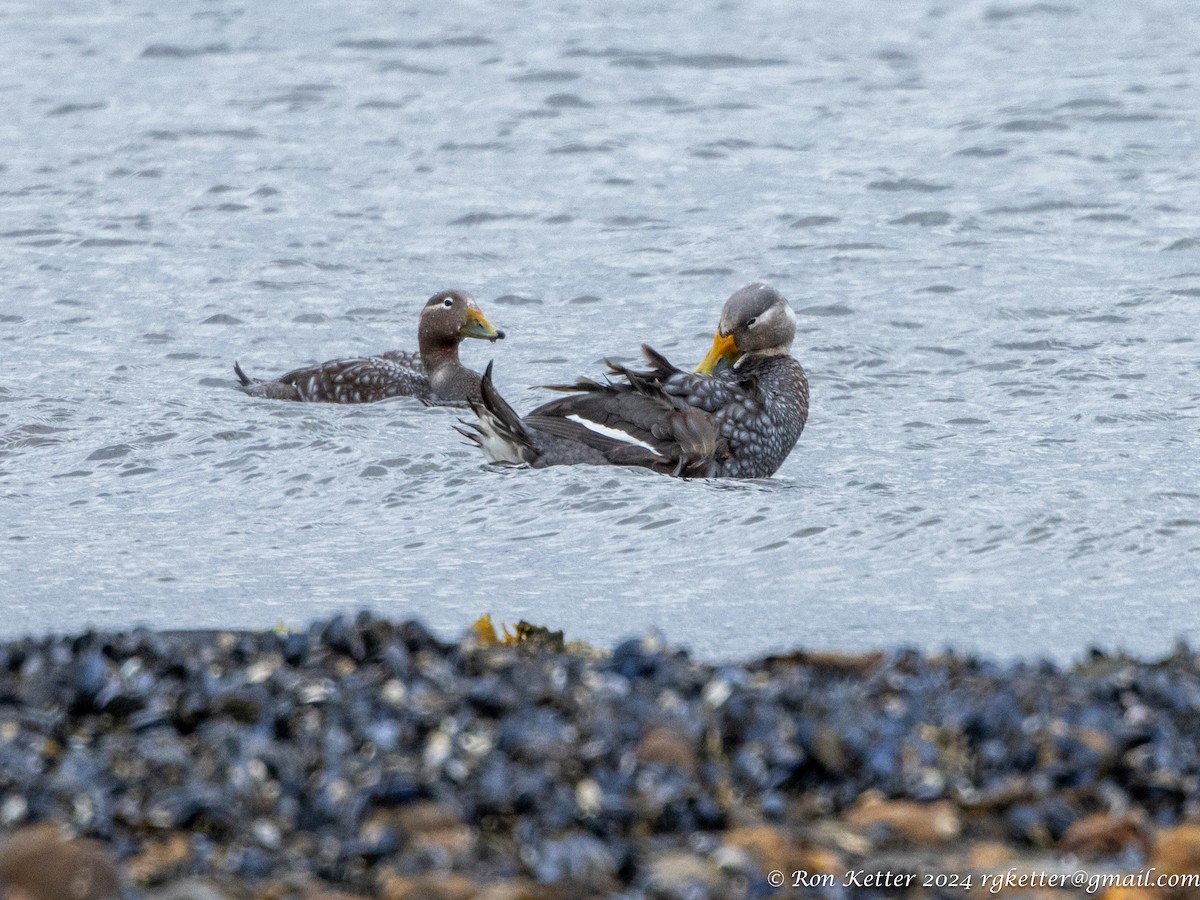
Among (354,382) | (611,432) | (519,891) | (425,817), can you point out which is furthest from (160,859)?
(354,382)

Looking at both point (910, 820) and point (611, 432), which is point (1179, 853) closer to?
point (910, 820)

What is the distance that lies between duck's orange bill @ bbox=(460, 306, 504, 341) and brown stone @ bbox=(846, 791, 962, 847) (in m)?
6.91

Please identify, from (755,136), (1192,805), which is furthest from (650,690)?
(755,136)

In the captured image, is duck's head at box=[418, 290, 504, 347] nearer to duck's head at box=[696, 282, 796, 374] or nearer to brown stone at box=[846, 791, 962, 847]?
duck's head at box=[696, 282, 796, 374]

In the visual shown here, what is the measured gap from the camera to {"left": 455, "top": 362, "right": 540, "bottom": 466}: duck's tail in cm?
859

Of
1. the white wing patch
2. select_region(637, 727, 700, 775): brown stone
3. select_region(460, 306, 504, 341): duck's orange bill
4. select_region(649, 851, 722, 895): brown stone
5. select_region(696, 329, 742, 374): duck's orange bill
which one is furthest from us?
select_region(460, 306, 504, 341): duck's orange bill

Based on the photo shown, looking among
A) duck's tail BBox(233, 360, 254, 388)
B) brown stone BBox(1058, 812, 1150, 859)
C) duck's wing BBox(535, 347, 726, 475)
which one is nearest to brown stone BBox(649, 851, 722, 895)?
brown stone BBox(1058, 812, 1150, 859)

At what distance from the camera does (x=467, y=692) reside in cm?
454

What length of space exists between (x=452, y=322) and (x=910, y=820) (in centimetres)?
726

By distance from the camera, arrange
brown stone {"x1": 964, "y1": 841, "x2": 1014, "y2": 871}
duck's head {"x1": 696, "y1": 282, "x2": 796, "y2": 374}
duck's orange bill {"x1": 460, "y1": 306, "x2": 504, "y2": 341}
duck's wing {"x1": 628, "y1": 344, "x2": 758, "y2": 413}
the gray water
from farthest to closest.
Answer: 1. duck's orange bill {"x1": 460, "y1": 306, "x2": 504, "y2": 341}
2. duck's head {"x1": 696, "y1": 282, "x2": 796, "y2": 374}
3. duck's wing {"x1": 628, "y1": 344, "x2": 758, "y2": 413}
4. the gray water
5. brown stone {"x1": 964, "y1": 841, "x2": 1014, "y2": 871}

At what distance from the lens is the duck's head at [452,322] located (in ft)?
35.0

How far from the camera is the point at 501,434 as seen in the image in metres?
8.73

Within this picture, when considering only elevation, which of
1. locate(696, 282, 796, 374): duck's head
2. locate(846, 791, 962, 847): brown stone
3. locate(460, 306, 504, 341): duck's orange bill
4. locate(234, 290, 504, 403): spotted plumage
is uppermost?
locate(846, 791, 962, 847): brown stone

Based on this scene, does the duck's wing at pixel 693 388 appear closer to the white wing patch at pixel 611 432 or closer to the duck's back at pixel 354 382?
the white wing patch at pixel 611 432
